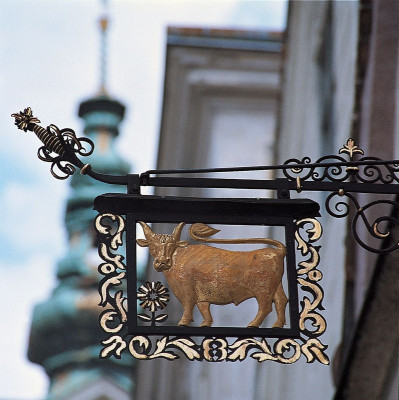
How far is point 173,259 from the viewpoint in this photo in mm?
4770

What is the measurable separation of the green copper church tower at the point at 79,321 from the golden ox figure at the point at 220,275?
48.5 feet

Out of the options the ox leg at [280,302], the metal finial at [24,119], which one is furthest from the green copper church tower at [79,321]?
the ox leg at [280,302]

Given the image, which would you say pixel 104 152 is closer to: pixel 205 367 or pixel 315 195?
pixel 205 367

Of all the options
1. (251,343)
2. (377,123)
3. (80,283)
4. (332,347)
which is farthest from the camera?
(80,283)

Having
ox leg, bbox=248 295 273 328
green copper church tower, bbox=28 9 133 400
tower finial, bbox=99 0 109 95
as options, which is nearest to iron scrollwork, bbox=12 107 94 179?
ox leg, bbox=248 295 273 328

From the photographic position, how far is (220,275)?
4715 mm

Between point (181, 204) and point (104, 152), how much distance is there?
60.3 ft

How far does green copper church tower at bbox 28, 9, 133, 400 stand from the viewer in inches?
795

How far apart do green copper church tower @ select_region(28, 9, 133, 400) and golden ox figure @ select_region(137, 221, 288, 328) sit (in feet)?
48.5

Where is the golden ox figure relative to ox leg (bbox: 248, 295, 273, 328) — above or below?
above

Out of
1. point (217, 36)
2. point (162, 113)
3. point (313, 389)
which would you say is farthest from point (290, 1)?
point (313, 389)

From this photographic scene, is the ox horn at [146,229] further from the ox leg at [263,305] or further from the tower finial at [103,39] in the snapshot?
the tower finial at [103,39]

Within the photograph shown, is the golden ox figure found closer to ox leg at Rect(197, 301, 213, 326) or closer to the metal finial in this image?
ox leg at Rect(197, 301, 213, 326)

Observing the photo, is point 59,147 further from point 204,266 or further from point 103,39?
point 103,39
